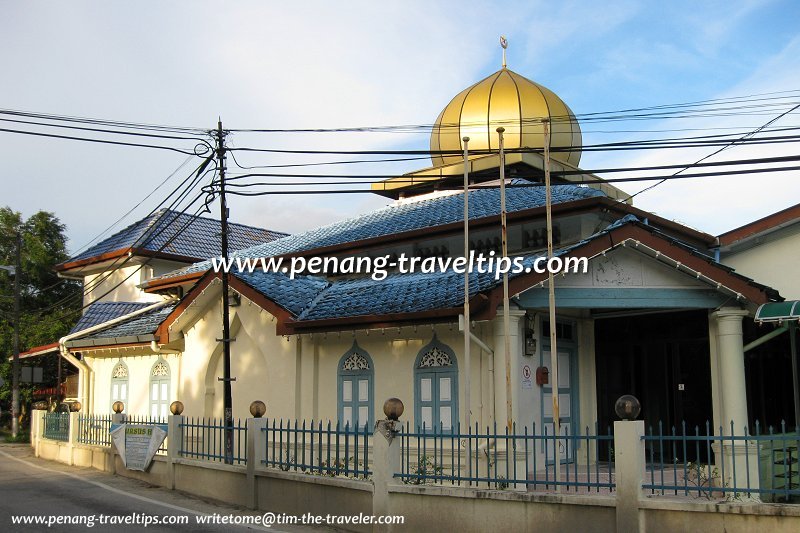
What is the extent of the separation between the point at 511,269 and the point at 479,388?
6.50 feet

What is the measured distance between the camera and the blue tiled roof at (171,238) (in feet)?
95.6

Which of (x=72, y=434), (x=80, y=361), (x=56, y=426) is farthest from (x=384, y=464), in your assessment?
(x=80, y=361)

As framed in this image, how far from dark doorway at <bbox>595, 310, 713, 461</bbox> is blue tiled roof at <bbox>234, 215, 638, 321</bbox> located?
2.38 metres

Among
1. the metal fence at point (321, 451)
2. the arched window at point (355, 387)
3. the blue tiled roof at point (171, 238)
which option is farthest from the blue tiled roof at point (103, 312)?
the arched window at point (355, 387)

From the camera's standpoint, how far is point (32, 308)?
130ft

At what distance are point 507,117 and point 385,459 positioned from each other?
35.7 feet

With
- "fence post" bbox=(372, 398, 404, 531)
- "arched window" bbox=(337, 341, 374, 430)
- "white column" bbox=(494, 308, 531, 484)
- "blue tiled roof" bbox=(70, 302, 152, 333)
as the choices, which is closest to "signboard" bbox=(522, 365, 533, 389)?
"white column" bbox=(494, 308, 531, 484)

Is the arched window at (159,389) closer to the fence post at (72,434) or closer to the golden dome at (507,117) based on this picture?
the fence post at (72,434)

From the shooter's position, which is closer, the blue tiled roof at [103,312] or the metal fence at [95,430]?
the metal fence at [95,430]

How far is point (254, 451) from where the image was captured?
12.4 m

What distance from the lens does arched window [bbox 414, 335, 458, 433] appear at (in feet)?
45.7

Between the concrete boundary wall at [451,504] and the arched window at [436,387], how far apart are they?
294cm

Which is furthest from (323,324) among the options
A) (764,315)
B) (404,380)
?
(764,315)

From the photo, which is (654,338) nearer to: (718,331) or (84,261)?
(718,331)
